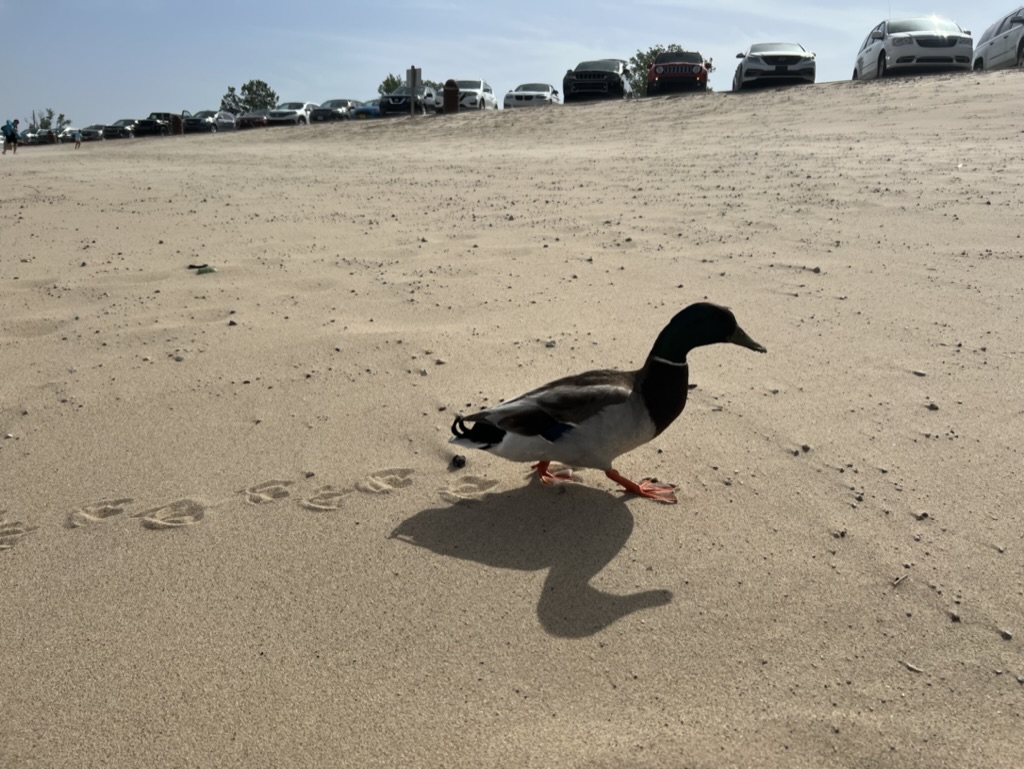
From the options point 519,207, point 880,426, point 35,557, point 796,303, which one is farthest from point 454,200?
point 35,557

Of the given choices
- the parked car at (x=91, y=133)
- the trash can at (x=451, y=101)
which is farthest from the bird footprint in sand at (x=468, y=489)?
the parked car at (x=91, y=133)

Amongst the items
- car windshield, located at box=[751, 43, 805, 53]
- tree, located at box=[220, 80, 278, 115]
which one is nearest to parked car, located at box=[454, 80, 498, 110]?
car windshield, located at box=[751, 43, 805, 53]

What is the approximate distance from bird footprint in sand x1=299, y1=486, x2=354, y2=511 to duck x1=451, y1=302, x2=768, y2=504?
49 cm

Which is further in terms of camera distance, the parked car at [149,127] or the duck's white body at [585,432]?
the parked car at [149,127]

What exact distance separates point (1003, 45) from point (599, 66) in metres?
9.14

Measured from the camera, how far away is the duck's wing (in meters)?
2.82

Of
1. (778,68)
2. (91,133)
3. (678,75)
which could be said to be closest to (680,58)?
(678,75)

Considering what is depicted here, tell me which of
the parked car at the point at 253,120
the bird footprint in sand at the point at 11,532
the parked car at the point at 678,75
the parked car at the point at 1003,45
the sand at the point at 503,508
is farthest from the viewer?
the parked car at the point at 253,120

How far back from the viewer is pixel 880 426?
346 cm

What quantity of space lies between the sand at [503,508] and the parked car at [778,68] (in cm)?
1263

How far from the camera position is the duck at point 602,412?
283 centimetres

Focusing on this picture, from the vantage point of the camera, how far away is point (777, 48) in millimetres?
18734

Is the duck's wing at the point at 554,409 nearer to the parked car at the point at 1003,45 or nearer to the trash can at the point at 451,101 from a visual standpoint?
the parked car at the point at 1003,45

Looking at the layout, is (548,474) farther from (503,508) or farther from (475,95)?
(475,95)
